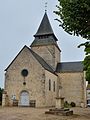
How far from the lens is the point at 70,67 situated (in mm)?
42094

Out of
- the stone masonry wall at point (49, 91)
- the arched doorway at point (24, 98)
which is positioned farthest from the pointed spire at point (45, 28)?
the arched doorway at point (24, 98)

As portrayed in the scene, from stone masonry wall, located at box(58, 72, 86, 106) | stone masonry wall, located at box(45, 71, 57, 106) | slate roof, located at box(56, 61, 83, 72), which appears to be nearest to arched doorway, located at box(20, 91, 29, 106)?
stone masonry wall, located at box(45, 71, 57, 106)

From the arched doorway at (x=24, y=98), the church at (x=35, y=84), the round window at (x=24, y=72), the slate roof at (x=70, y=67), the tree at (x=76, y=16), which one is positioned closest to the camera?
the tree at (x=76, y=16)

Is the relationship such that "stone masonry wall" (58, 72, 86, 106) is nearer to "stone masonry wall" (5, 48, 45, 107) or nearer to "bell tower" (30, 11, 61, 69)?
"bell tower" (30, 11, 61, 69)

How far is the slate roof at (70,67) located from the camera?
4100cm

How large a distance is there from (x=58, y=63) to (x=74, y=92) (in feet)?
23.9

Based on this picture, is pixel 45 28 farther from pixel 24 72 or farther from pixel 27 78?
pixel 27 78

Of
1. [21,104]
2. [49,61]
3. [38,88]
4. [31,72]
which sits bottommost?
[21,104]

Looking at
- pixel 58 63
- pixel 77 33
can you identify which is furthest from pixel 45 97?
pixel 77 33

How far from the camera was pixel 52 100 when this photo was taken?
3616 cm

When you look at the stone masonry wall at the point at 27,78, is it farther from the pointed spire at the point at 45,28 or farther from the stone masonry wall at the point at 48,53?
the pointed spire at the point at 45,28

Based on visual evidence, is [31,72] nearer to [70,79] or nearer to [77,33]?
[70,79]

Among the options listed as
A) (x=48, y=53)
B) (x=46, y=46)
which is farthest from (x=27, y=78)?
(x=46, y=46)

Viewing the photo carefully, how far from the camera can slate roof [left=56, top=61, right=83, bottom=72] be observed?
1614 inches
